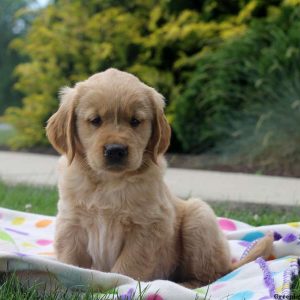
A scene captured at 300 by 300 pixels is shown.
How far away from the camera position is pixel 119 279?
281 centimetres

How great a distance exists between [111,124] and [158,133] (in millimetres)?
329

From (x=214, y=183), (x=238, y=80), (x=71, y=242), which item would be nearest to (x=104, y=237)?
(x=71, y=242)

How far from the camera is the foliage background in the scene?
8.01 meters

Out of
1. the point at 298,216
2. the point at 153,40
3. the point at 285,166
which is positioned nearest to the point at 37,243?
the point at 298,216

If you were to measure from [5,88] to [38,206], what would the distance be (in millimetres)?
15905

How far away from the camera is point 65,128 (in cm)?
332

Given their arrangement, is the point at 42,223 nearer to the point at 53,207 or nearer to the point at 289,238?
the point at 53,207

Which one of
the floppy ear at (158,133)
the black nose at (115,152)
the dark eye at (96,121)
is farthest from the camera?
the floppy ear at (158,133)

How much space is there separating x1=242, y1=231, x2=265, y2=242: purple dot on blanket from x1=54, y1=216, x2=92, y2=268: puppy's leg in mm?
1305

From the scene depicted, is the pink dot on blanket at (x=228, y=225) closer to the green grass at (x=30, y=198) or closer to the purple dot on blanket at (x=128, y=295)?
the green grass at (x=30, y=198)

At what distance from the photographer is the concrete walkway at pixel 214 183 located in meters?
5.67

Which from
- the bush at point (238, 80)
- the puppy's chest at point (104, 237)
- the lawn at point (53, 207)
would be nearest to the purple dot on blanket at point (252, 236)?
the lawn at point (53, 207)

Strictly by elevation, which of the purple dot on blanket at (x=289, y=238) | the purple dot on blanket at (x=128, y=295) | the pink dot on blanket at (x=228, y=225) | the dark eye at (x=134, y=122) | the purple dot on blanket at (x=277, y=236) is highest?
the dark eye at (x=134, y=122)

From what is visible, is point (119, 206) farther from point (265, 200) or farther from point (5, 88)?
point (5, 88)
